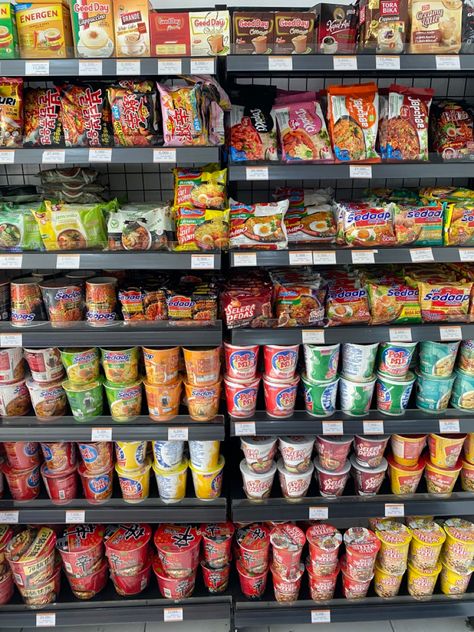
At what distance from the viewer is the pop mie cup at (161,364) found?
1.95 meters

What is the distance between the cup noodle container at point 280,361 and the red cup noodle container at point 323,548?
0.67m

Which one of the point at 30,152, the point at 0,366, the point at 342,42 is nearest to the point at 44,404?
the point at 0,366

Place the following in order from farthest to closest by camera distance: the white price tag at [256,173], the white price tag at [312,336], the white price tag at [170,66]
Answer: the white price tag at [312,336] < the white price tag at [256,173] < the white price tag at [170,66]

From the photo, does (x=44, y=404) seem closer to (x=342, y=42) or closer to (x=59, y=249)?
(x=59, y=249)

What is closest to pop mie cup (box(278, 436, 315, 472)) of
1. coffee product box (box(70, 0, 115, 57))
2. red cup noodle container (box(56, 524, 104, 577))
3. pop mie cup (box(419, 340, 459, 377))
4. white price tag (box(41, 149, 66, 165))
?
pop mie cup (box(419, 340, 459, 377))

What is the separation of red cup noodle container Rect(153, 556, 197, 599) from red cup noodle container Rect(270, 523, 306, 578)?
0.37 m

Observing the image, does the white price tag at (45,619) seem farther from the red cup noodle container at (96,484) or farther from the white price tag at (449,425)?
the white price tag at (449,425)

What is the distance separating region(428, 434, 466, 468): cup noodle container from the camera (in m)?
2.08

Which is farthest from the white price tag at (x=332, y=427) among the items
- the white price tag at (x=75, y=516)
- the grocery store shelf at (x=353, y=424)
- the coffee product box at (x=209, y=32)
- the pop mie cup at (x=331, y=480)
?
the coffee product box at (x=209, y=32)

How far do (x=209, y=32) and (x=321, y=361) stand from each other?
1.26m

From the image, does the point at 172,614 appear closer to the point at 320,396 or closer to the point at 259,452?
the point at 259,452

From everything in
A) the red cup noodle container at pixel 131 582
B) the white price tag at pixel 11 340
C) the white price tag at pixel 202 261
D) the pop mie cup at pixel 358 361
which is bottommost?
the red cup noodle container at pixel 131 582

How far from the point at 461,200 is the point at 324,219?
0.55m

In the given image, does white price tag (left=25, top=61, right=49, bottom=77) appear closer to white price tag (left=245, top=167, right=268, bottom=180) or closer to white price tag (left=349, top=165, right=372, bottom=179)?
white price tag (left=245, top=167, right=268, bottom=180)
